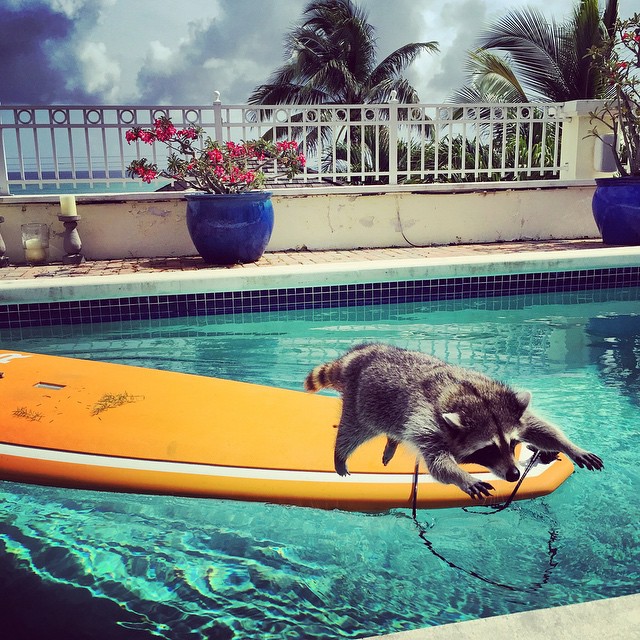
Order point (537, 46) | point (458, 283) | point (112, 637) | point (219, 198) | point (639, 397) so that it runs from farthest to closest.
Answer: point (537, 46)
point (219, 198)
point (458, 283)
point (639, 397)
point (112, 637)

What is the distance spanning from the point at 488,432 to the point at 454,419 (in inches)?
3.5

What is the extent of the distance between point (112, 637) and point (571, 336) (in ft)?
15.6

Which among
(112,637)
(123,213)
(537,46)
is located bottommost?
(112,637)

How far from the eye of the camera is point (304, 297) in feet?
21.4

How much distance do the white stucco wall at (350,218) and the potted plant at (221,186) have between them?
1.98 ft

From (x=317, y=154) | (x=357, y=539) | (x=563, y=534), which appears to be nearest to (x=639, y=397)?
(x=563, y=534)

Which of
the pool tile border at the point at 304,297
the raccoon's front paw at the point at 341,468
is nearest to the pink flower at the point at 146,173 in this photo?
the pool tile border at the point at 304,297

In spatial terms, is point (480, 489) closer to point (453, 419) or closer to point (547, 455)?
point (453, 419)

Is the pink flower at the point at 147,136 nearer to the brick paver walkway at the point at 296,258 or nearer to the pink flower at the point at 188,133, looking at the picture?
the pink flower at the point at 188,133

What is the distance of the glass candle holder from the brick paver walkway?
13 cm

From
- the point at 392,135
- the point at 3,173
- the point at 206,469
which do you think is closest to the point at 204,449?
the point at 206,469

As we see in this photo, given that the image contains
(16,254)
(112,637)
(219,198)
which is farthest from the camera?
(16,254)

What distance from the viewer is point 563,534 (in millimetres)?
2736

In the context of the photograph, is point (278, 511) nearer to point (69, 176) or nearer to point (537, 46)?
point (69, 176)
